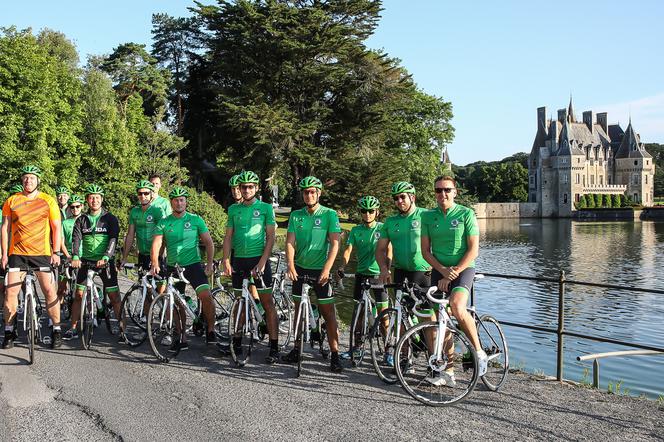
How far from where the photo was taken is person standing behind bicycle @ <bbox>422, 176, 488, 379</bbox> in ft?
19.9

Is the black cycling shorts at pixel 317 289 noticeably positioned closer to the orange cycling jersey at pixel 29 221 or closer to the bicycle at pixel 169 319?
the bicycle at pixel 169 319

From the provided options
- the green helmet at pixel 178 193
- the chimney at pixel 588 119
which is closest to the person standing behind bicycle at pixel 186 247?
the green helmet at pixel 178 193

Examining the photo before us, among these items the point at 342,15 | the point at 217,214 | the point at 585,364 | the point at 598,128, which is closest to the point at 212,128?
the point at 217,214

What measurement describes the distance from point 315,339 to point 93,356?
288 cm

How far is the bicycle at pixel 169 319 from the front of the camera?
7.42 metres

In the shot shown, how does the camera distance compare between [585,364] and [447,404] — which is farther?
[585,364]

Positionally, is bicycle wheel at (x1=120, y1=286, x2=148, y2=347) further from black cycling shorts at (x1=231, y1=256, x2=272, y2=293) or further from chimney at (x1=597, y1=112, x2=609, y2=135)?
chimney at (x1=597, y1=112, x2=609, y2=135)

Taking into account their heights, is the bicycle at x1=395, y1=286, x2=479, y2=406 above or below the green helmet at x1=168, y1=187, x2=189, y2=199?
below

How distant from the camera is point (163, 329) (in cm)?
764

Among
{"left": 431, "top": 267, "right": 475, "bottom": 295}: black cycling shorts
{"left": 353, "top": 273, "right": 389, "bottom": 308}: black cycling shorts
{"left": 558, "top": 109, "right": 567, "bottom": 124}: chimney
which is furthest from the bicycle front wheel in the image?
{"left": 558, "top": 109, "right": 567, "bottom": 124}: chimney

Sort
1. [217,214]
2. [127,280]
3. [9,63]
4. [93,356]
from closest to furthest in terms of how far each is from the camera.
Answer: [93,356]
[127,280]
[9,63]
[217,214]

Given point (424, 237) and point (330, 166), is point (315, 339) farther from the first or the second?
point (330, 166)

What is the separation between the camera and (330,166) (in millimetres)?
39844

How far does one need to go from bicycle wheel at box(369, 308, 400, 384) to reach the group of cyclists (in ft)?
1.01
